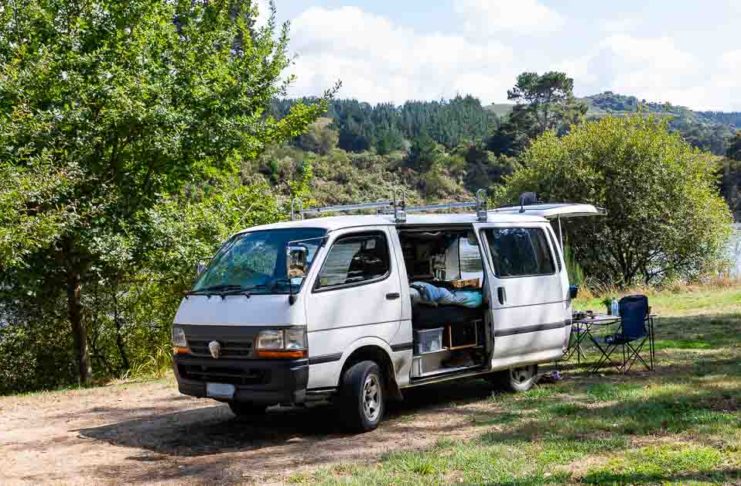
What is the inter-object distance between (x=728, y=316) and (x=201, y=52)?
11.6m

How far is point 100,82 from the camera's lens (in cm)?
1244

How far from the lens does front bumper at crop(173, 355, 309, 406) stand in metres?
6.98

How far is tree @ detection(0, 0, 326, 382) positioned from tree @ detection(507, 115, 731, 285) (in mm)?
15532

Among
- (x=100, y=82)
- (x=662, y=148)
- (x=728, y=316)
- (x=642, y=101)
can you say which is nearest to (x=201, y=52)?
(x=100, y=82)

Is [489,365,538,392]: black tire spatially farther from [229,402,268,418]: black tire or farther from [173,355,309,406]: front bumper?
[173,355,309,406]: front bumper

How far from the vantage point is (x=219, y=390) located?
7316 mm

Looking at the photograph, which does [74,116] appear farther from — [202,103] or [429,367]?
[429,367]

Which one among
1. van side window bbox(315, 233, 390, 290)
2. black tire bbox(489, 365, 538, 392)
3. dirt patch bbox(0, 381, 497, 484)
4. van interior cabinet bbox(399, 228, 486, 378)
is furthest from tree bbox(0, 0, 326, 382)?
black tire bbox(489, 365, 538, 392)

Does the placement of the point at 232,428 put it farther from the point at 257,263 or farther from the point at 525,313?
the point at 525,313

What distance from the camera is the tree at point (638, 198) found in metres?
26.6

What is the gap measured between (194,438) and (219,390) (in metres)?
0.84

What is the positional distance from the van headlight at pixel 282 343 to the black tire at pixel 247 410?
166 centimetres

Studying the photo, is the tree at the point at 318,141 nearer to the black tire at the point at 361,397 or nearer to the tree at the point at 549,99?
the tree at the point at 549,99

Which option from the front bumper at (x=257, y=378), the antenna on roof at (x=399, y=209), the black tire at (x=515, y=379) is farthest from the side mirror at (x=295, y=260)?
the black tire at (x=515, y=379)
